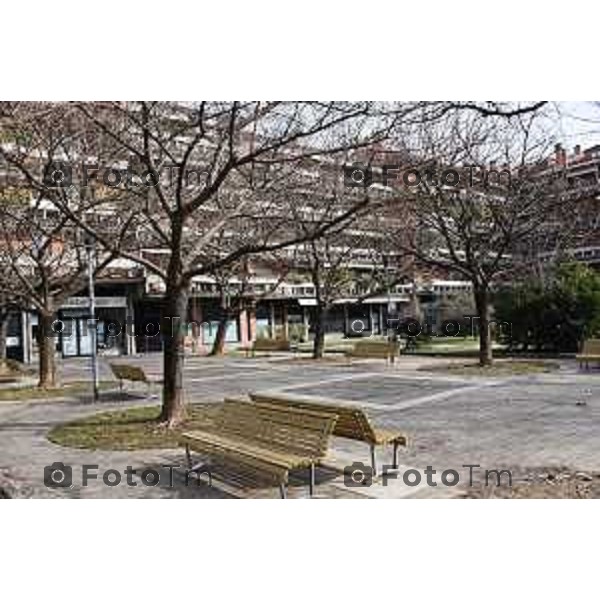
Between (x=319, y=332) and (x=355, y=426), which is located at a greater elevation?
(x=319, y=332)

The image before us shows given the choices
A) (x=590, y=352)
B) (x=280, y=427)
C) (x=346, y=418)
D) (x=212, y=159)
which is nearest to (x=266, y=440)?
(x=280, y=427)

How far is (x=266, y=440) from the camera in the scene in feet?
23.7

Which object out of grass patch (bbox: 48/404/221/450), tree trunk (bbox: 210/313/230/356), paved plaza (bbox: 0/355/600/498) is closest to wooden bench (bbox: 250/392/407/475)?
paved plaza (bbox: 0/355/600/498)

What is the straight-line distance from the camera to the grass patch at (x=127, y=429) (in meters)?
9.25

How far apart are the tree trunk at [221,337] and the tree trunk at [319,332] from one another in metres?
2.72

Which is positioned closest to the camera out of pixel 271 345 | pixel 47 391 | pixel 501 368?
pixel 47 391

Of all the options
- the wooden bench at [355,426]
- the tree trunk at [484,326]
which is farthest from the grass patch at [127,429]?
the tree trunk at [484,326]

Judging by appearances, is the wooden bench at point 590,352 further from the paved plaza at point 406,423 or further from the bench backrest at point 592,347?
the paved plaza at point 406,423

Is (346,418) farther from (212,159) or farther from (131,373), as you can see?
(131,373)

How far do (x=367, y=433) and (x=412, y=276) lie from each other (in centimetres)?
1278

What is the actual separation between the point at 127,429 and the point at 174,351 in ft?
4.00

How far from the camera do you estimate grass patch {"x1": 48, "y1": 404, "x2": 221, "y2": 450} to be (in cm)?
925
